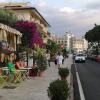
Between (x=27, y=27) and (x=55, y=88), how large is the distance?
79.9 ft

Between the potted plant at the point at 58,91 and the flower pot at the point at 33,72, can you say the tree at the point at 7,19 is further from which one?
the potted plant at the point at 58,91

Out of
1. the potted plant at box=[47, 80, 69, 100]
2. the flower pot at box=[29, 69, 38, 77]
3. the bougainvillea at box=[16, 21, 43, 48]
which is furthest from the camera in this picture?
the bougainvillea at box=[16, 21, 43, 48]

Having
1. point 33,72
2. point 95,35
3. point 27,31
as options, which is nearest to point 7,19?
point 27,31

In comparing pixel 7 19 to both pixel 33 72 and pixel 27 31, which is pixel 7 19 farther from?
pixel 33 72

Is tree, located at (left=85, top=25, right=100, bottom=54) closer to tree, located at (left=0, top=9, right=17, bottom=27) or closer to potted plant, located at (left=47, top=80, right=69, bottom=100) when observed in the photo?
tree, located at (left=0, top=9, right=17, bottom=27)

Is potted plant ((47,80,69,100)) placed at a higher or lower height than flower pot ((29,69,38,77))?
higher

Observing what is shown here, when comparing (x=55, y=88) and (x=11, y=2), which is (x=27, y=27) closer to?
(x=55, y=88)

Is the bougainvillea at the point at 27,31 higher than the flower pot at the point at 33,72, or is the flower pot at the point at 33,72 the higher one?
the bougainvillea at the point at 27,31

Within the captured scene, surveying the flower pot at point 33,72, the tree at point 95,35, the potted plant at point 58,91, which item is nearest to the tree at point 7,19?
the flower pot at point 33,72

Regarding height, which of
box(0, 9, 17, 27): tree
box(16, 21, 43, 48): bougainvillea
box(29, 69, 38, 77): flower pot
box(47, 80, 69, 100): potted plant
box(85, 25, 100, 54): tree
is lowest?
box(29, 69, 38, 77): flower pot

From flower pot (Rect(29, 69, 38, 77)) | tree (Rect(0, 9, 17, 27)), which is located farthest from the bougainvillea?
flower pot (Rect(29, 69, 38, 77))

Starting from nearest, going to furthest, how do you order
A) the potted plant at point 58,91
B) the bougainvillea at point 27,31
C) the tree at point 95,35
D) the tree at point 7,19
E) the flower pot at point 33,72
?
the potted plant at point 58,91 < the flower pot at point 33,72 < the bougainvillea at point 27,31 < the tree at point 7,19 < the tree at point 95,35

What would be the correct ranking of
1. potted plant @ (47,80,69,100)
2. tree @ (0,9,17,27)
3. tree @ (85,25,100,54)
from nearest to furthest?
potted plant @ (47,80,69,100) → tree @ (0,9,17,27) → tree @ (85,25,100,54)

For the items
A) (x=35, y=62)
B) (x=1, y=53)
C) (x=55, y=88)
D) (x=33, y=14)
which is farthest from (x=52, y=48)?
(x=55, y=88)
